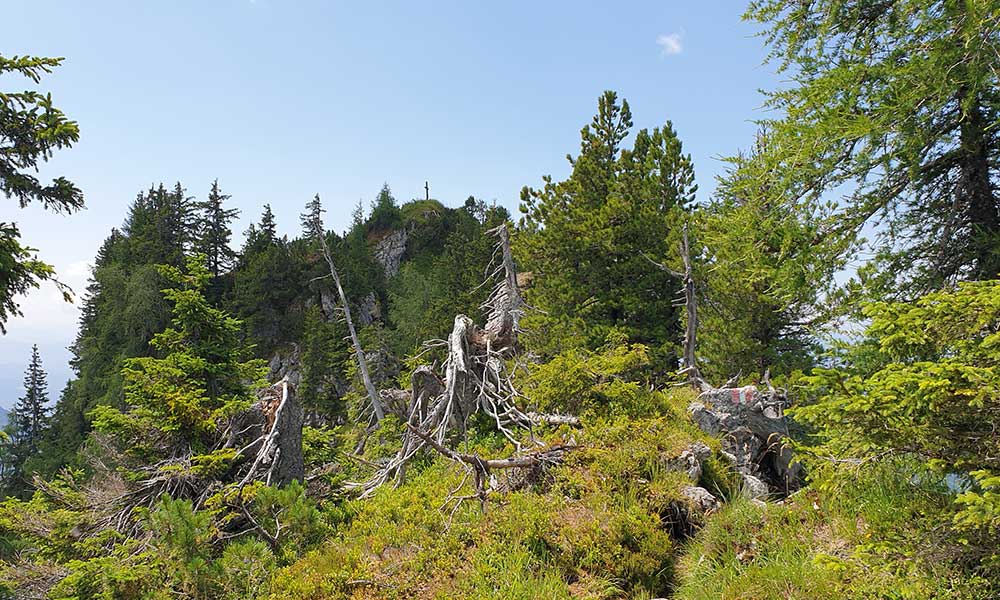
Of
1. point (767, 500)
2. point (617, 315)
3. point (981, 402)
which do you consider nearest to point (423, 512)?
point (767, 500)

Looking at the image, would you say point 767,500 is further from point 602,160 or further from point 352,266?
point 352,266

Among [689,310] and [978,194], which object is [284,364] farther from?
[978,194]

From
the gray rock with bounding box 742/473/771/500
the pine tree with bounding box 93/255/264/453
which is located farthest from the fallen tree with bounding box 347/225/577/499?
the pine tree with bounding box 93/255/264/453

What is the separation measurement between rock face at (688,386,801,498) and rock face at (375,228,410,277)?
52244mm

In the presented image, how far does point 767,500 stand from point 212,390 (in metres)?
11.0

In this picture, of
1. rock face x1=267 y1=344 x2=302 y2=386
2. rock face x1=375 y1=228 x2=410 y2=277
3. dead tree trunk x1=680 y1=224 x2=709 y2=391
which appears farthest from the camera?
rock face x1=375 y1=228 x2=410 y2=277

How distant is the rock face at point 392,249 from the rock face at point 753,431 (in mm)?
52244

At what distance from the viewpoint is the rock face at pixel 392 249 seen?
5875 centimetres

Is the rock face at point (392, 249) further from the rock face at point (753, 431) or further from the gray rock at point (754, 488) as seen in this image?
the gray rock at point (754, 488)

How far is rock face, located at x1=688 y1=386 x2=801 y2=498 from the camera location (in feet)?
26.2

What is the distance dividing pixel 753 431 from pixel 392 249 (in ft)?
183

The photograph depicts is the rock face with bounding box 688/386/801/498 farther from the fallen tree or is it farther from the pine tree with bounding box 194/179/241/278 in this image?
the pine tree with bounding box 194/179/241/278

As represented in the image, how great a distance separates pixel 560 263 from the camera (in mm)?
16656

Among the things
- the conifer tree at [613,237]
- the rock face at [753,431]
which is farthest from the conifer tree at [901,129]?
the conifer tree at [613,237]
